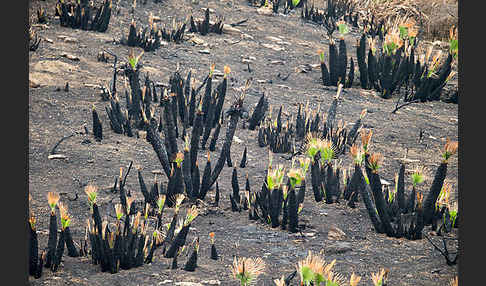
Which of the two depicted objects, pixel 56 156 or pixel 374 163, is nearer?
pixel 374 163

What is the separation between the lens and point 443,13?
41.8 feet

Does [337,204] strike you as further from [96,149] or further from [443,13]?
[443,13]

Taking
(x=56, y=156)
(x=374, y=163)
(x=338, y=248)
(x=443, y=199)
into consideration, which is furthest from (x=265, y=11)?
(x=338, y=248)

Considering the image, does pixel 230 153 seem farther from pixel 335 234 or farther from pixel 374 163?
pixel 374 163

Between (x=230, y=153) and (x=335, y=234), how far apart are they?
6.79ft

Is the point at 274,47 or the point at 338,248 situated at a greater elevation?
the point at 274,47

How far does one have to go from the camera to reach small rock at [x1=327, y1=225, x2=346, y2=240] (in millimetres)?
4273

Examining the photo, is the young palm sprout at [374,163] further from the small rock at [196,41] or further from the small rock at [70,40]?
the small rock at [196,41]

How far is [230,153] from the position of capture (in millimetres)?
6129

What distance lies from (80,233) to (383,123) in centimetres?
443

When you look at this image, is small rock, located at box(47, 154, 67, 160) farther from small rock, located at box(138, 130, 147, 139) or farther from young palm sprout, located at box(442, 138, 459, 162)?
young palm sprout, located at box(442, 138, 459, 162)

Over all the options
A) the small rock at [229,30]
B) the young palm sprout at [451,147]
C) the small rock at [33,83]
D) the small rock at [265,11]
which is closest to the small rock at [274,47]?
the small rock at [229,30]

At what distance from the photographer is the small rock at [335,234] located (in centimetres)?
427

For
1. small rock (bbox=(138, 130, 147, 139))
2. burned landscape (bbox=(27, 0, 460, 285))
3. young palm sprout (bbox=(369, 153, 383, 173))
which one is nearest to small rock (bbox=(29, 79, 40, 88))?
burned landscape (bbox=(27, 0, 460, 285))
